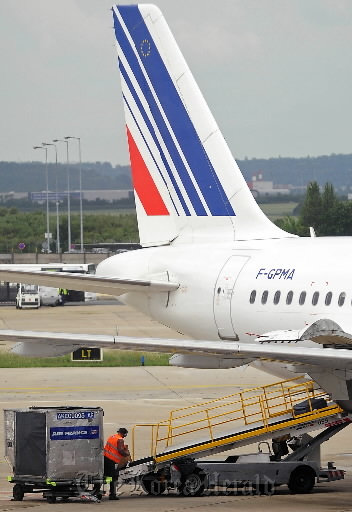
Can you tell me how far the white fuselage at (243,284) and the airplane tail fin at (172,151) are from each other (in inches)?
37.1

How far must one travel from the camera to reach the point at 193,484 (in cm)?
3203

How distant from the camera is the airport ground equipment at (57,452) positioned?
99.5 feet

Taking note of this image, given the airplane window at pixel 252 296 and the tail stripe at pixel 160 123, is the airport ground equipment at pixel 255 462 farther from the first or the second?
the tail stripe at pixel 160 123

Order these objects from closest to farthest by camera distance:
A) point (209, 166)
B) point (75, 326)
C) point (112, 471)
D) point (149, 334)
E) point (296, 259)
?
1. point (112, 471)
2. point (296, 259)
3. point (209, 166)
4. point (149, 334)
5. point (75, 326)

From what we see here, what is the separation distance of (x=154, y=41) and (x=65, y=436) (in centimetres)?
1425

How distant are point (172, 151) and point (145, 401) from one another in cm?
1302

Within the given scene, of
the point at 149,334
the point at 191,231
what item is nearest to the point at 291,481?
the point at 191,231

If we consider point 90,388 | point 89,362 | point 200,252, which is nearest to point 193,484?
point 200,252

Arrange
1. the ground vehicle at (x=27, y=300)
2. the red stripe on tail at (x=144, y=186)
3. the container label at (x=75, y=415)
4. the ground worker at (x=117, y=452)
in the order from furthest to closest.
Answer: the ground vehicle at (x=27, y=300) → the red stripe on tail at (x=144, y=186) → the ground worker at (x=117, y=452) → the container label at (x=75, y=415)

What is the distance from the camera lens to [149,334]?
3103 inches

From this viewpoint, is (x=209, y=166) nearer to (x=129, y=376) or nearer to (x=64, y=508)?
(x=64, y=508)

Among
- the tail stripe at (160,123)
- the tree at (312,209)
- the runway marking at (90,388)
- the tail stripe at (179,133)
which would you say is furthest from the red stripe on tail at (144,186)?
the tree at (312,209)

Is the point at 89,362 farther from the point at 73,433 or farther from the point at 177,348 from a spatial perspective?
the point at 177,348

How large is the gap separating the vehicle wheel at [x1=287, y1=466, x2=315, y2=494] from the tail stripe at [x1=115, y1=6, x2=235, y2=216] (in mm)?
9387
